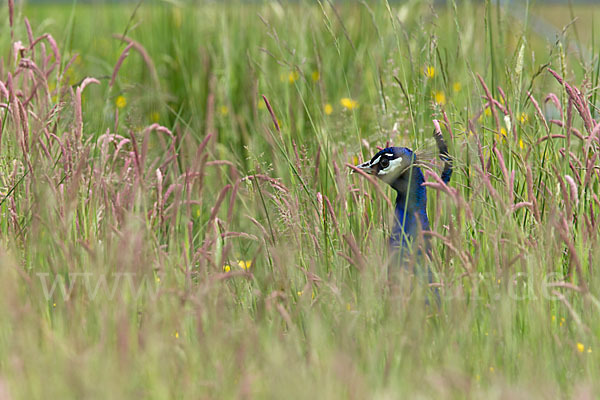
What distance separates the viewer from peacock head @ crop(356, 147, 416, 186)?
2.59 meters

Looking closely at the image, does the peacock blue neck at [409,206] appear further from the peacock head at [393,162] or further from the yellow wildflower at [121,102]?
the yellow wildflower at [121,102]

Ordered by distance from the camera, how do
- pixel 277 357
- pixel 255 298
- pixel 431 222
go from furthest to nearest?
1. pixel 431 222
2. pixel 255 298
3. pixel 277 357

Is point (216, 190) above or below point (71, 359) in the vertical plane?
below

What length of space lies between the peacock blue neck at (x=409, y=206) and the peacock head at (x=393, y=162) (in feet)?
0.08

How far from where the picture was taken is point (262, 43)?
4.95 metres

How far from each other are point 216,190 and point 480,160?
4.39 ft

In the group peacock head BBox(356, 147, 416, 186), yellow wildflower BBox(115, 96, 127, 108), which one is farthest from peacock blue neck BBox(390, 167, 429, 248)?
yellow wildflower BBox(115, 96, 127, 108)

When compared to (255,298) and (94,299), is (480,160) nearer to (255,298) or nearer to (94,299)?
(255,298)

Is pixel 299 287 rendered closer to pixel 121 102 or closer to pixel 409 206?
pixel 409 206

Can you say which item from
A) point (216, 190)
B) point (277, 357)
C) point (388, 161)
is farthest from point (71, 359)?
point (216, 190)

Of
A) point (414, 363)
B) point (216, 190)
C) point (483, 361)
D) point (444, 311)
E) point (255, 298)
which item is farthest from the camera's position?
point (216, 190)

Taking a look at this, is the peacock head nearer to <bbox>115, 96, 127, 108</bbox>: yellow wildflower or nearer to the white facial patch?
the white facial patch

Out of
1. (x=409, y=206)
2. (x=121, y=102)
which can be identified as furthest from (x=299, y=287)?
(x=121, y=102)

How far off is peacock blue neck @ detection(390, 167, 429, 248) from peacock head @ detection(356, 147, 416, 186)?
Result: 24 millimetres
